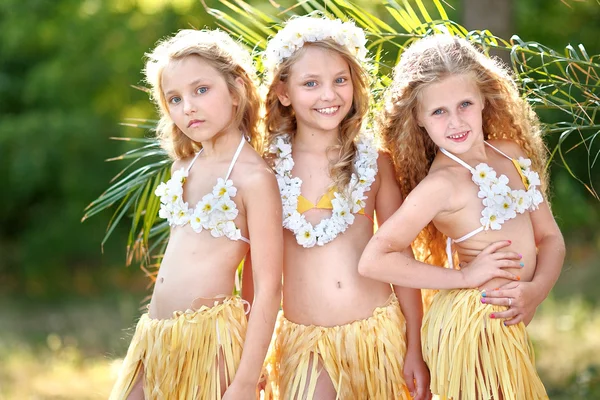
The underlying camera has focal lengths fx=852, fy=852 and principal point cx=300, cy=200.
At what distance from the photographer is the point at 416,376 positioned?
259 centimetres

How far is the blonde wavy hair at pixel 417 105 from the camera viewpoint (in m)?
2.57

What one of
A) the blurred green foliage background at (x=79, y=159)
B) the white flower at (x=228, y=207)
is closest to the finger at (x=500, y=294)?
the white flower at (x=228, y=207)

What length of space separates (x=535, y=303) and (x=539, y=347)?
9.79ft

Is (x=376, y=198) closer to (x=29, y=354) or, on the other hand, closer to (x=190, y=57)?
(x=190, y=57)

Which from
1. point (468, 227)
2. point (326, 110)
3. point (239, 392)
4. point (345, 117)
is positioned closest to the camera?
point (239, 392)

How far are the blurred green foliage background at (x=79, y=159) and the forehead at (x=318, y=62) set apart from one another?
470 centimetres

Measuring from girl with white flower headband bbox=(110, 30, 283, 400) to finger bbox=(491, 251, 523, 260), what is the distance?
62cm

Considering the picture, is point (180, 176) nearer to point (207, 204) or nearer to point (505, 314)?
point (207, 204)

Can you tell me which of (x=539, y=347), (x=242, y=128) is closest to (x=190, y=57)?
(x=242, y=128)

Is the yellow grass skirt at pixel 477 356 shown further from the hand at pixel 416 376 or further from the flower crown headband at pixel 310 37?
the flower crown headband at pixel 310 37

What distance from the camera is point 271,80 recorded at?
2732 mm

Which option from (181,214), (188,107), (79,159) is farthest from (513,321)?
(79,159)

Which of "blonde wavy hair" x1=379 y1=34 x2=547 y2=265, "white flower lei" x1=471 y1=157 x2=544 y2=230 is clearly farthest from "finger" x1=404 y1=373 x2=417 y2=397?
"white flower lei" x1=471 y1=157 x2=544 y2=230

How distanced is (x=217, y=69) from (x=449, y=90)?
0.70m
